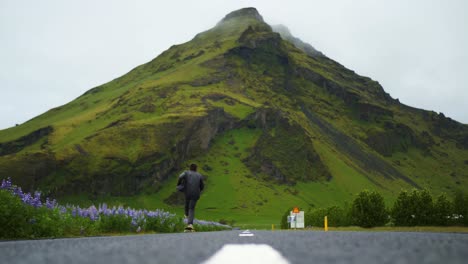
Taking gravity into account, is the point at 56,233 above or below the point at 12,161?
below

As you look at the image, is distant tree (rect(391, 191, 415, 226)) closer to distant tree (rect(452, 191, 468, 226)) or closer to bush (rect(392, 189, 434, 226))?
bush (rect(392, 189, 434, 226))

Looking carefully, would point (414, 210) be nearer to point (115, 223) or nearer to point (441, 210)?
point (441, 210)

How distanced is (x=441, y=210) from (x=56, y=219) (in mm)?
53726

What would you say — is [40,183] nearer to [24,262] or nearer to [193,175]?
[193,175]

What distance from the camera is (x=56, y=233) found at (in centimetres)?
1510

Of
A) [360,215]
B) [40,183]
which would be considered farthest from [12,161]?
[360,215]

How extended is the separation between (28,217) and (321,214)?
264 feet

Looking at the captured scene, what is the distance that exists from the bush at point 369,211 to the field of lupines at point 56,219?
48.2 metres

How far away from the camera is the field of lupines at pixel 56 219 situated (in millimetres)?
13219

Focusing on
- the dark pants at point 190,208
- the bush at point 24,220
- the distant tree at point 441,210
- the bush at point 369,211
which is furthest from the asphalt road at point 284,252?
the bush at point 369,211

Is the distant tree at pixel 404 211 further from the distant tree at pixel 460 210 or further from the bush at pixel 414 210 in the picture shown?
the distant tree at pixel 460 210

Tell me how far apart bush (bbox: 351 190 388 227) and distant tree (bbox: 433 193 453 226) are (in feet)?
28.3

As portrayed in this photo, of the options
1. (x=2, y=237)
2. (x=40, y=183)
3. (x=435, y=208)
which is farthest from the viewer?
(x=40, y=183)

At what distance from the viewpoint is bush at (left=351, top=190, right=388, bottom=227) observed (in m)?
67.9
